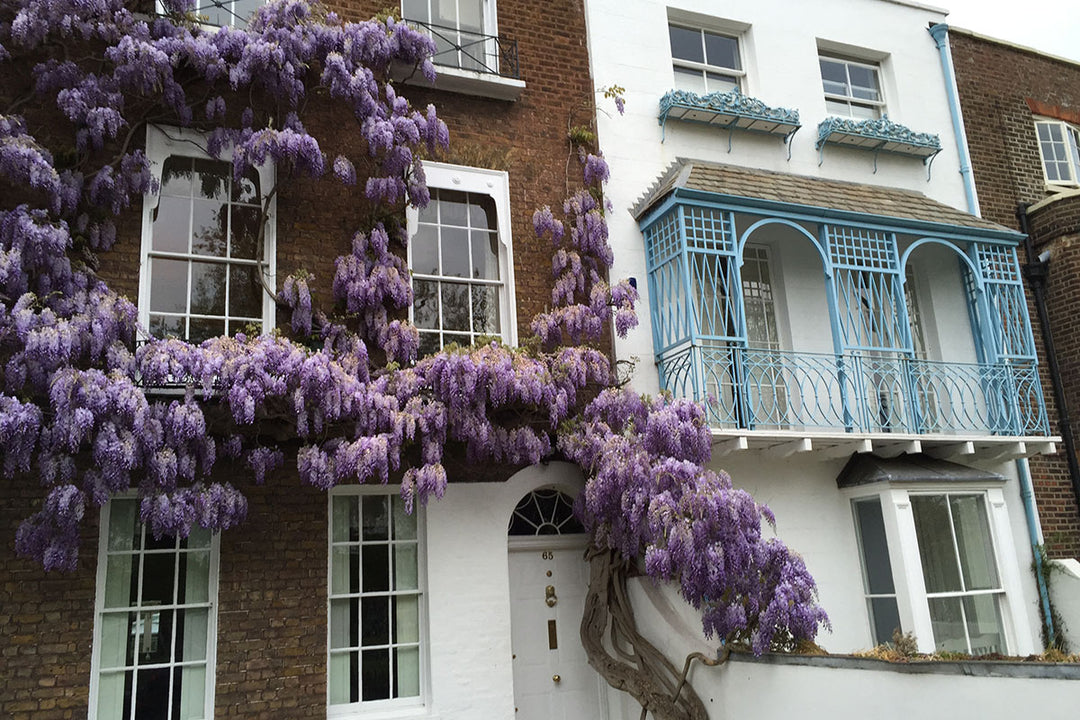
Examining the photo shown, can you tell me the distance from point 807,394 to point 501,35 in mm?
5170

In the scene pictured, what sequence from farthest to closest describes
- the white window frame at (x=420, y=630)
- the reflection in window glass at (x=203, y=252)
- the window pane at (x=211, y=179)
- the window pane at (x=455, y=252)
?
the window pane at (x=455, y=252) < the window pane at (x=211, y=179) < the reflection in window glass at (x=203, y=252) < the white window frame at (x=420, y=630)

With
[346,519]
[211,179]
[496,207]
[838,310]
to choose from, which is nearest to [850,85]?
[838,310]

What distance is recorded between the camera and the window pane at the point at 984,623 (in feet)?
31.4

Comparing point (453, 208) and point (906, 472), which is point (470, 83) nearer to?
point (453, 208)

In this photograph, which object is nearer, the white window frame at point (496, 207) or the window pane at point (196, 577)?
the window pane at point (196, 577)

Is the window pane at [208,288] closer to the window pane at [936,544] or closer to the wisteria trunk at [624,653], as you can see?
the wisteria trunk at [624,653]

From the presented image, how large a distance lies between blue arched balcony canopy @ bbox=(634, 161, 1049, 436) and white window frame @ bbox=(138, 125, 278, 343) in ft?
12.8

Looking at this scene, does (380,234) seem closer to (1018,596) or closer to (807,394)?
(807,394)

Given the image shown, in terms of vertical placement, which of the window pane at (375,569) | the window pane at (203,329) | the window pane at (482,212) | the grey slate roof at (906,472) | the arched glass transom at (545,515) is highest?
the window pane at (482,212)

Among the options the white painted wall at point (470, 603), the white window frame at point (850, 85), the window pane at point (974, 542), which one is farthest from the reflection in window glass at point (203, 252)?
the window pane at point (974, 542)

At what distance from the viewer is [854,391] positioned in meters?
9.75

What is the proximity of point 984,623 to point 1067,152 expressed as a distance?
697cm

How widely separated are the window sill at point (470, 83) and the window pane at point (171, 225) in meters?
2.47

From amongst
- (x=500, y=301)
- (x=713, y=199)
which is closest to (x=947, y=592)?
(x=713, y=199)
